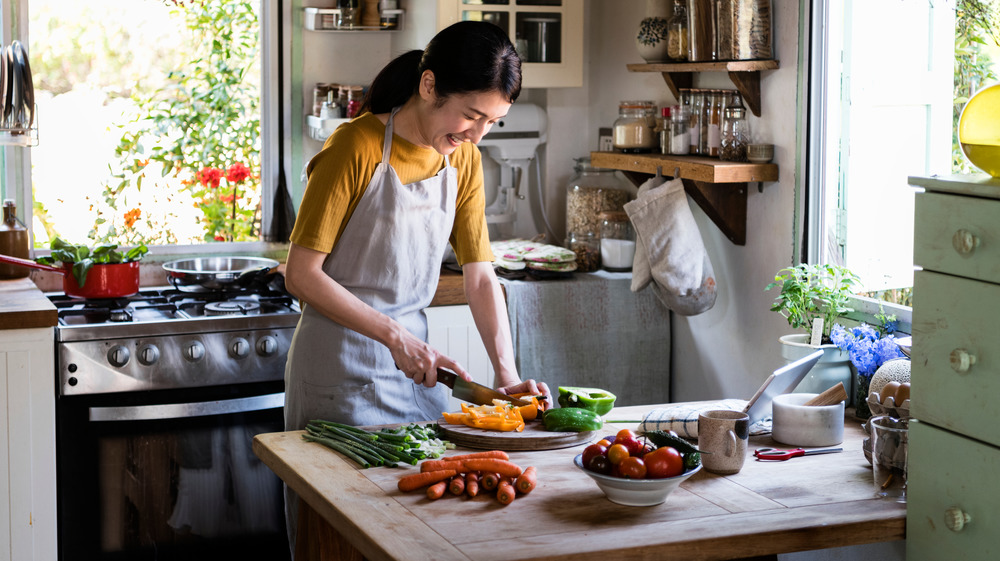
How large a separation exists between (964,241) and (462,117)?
1038mm

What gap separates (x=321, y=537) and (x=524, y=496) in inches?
17.4

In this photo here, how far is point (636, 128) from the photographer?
353 centimetres

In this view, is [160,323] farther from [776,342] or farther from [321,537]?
[776,342]

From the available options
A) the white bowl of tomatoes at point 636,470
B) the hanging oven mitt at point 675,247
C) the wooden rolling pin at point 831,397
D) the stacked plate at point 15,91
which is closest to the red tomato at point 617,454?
the white bowl of tomatoes at point 636,470

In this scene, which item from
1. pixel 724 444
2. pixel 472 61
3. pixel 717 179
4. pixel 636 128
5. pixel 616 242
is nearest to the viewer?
pixel 724 444

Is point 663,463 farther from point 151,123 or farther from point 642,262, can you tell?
point 151,123

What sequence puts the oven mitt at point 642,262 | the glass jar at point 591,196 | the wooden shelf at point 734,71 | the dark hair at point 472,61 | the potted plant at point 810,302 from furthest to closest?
1. the glass jar at point 591,196
2. the oven mitt at point 642,262
3. the wooden shelf at point 734,71
4. the potted plant at point 810,302
5. the dark hair at point 472,61

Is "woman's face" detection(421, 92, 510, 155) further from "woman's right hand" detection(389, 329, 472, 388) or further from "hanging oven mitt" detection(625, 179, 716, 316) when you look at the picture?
"hanging oven mitt" detection(625, 179, 716, 316)

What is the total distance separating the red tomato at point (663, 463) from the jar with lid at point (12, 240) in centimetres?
246

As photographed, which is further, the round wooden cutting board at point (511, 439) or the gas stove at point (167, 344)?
the gas stove at point (167, 344)

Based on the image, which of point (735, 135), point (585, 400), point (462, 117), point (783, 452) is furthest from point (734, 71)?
point (783, 452)

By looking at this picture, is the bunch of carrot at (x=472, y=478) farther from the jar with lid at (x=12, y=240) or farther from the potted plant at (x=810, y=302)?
the jar with lid at (x=12, y=240)

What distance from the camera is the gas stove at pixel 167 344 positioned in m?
3.07

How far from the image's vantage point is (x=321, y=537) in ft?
6.86
